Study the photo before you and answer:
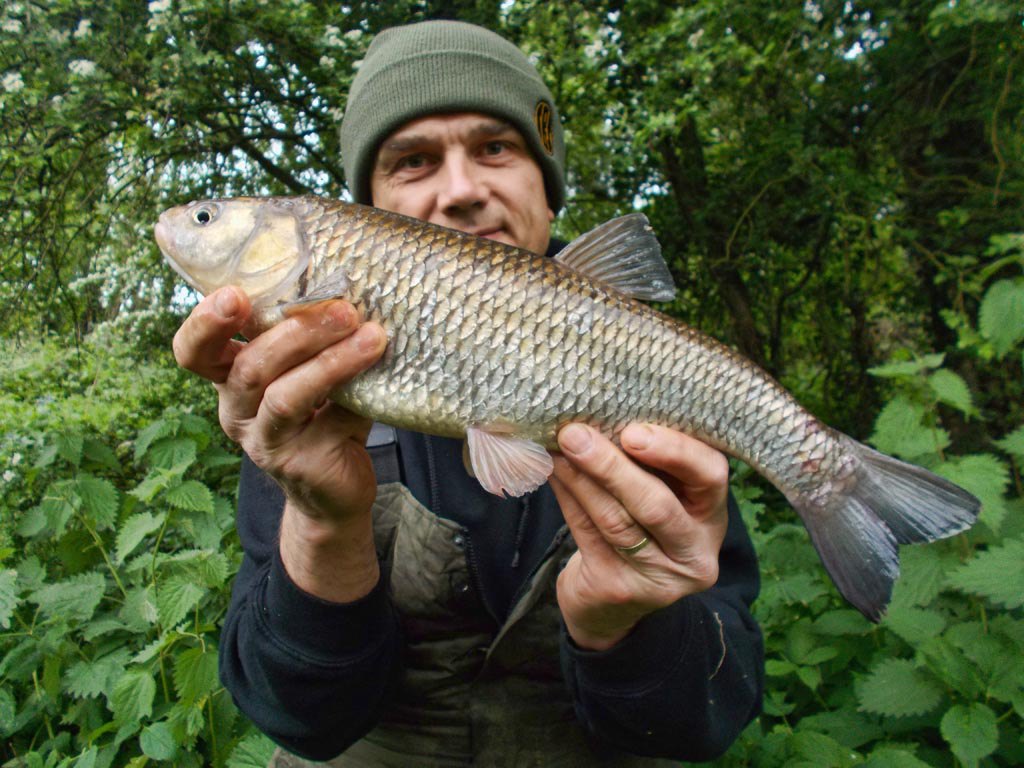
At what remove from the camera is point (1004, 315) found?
1788mm

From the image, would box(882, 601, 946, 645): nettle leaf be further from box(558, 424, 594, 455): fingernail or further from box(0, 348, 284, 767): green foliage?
box(0, 348, 284, 767): green foliage

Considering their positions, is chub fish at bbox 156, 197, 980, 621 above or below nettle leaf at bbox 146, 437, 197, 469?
above

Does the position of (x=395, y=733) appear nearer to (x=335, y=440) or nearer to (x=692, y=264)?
(x=335, y=440)

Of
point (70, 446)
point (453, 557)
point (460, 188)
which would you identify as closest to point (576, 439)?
point (453, 557)

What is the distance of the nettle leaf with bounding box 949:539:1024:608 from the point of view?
1.45 meters

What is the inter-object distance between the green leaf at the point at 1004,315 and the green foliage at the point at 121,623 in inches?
77.7

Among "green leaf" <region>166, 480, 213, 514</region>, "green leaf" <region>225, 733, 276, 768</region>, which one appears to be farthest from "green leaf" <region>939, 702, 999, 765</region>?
"green leaf" <region>166, 480, 213, 514</region>

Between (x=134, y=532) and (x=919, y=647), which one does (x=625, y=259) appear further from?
(x=134, y=532)

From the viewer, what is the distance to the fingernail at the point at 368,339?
1.02 metres

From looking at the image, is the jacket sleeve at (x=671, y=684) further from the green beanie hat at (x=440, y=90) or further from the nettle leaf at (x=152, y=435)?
the nettle leaf at (x=152, y=435)

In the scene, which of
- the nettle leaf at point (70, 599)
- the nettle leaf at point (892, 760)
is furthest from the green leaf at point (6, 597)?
the nettle leaf at point (892, 760)

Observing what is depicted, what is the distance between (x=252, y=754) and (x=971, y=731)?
1544 millimetres

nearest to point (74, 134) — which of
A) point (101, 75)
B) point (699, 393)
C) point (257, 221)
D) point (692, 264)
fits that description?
point (101, 75)

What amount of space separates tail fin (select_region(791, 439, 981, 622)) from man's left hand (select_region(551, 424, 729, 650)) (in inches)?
7.0
